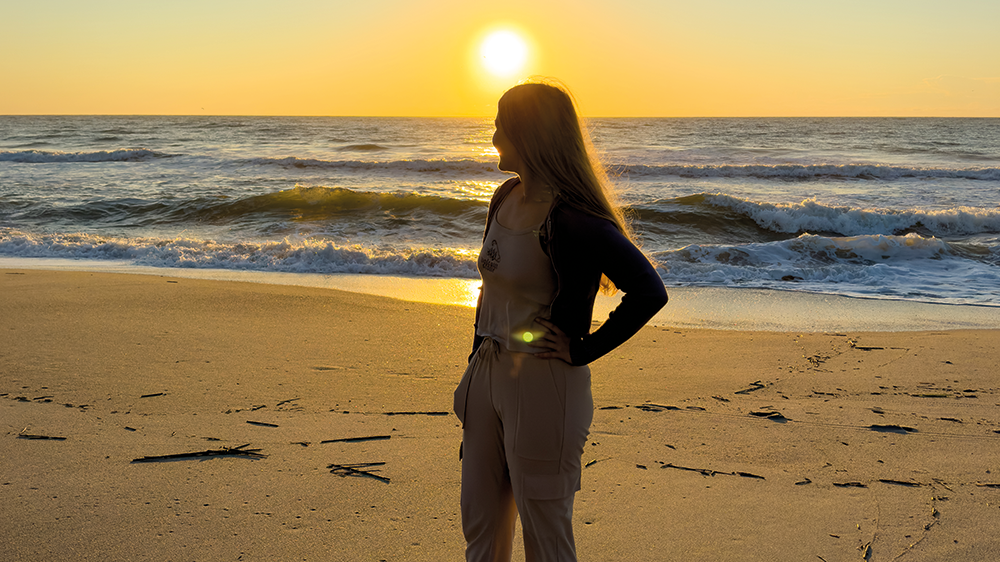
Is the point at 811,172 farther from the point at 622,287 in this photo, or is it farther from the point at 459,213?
the point at 622,287

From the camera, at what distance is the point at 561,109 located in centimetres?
175

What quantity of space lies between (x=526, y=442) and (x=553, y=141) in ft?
2.65

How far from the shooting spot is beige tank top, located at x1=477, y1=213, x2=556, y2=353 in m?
1.78

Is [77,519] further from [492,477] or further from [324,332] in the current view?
[324,332]

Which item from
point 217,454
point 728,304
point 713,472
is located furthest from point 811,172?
point 217,454

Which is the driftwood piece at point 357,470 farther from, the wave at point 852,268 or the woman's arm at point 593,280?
the wave at point 852,268

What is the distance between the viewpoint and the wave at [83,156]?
3195 centimetres

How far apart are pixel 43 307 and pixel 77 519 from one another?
189 inches

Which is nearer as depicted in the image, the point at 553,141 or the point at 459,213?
the point at 553,141

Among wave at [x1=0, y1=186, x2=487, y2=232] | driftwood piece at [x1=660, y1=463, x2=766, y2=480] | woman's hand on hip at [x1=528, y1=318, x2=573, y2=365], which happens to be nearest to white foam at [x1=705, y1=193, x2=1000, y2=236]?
wave at [x1=0, y1=186, x2=487, y2=232]

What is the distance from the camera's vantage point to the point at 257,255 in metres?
11.1

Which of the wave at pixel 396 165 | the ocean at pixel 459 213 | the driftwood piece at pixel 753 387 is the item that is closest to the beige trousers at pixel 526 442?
the ocean at pixel 459 213

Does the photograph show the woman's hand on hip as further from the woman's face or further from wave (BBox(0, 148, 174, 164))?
wave (BBox(0, 148, 174, 164))

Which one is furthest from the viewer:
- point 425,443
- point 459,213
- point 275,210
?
point 275,210
